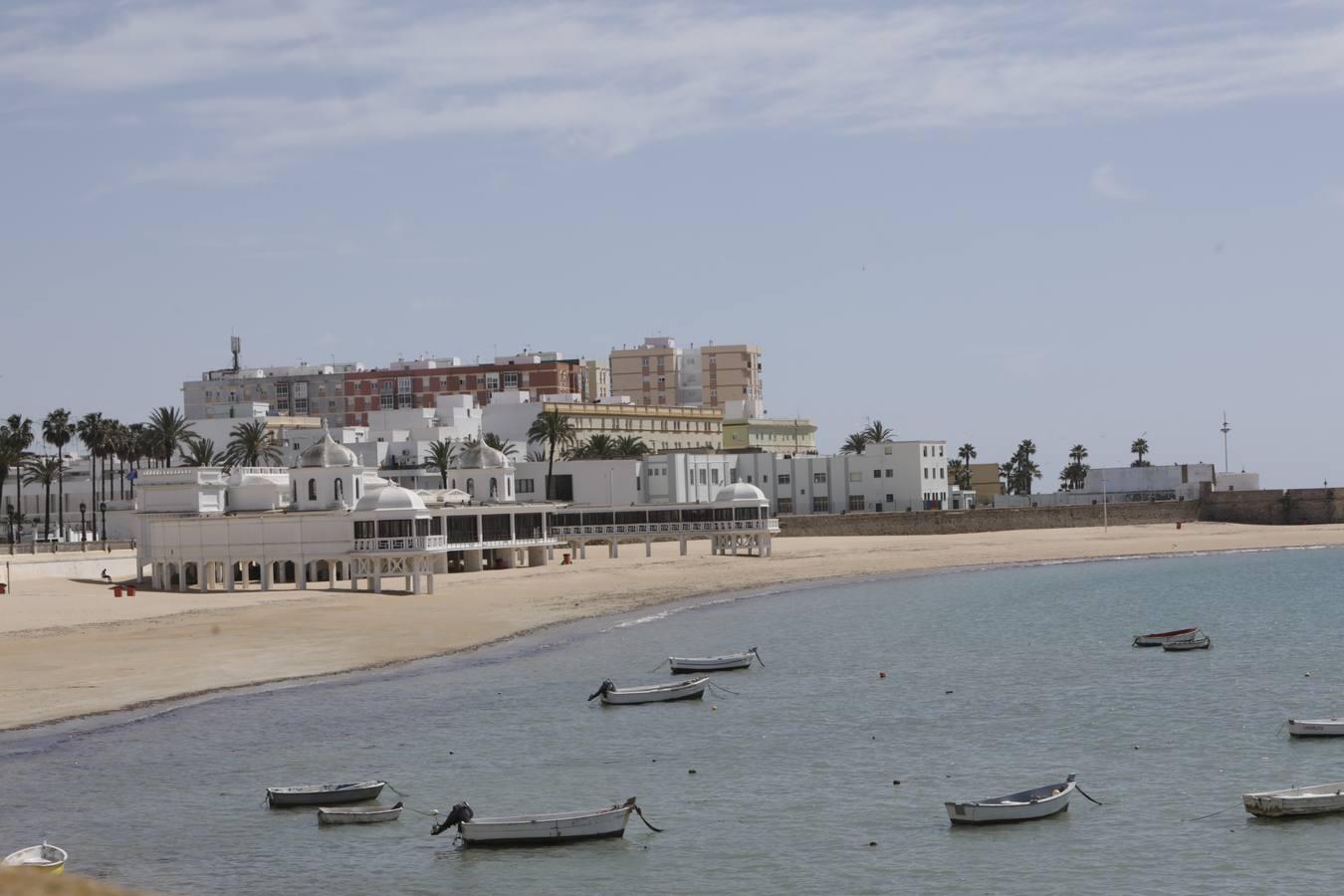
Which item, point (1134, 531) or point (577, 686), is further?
point (1134, 531)

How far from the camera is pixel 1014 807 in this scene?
35.8m

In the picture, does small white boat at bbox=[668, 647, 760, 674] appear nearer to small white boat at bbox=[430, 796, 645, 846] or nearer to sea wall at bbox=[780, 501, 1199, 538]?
small white boat at bbox=[430, 796, 645, 846]

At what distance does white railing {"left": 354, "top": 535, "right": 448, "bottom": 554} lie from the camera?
301 feet

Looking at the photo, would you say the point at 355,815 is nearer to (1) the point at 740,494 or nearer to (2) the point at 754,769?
(2) the point at 754,769

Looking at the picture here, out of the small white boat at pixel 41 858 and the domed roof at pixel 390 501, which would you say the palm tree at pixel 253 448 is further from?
the small white boat at pixel 41 858

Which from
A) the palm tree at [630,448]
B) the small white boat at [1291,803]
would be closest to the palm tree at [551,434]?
the palm tree at [630,448]

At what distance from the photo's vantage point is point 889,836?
115 feet

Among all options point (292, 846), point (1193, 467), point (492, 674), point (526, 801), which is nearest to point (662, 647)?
point (492, 674)

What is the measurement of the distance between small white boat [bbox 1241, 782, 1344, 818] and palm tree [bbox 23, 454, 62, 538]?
4749 inches

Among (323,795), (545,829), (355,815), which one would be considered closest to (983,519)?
(323,795)

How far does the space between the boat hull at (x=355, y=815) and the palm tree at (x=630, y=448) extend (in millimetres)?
129042

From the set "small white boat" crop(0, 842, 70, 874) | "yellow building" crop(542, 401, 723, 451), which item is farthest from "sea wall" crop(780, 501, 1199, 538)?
"small white boat" crop(0, 842, 70, 874)

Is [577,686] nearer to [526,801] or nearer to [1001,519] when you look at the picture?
[526,801]

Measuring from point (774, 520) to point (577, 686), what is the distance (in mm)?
73878
